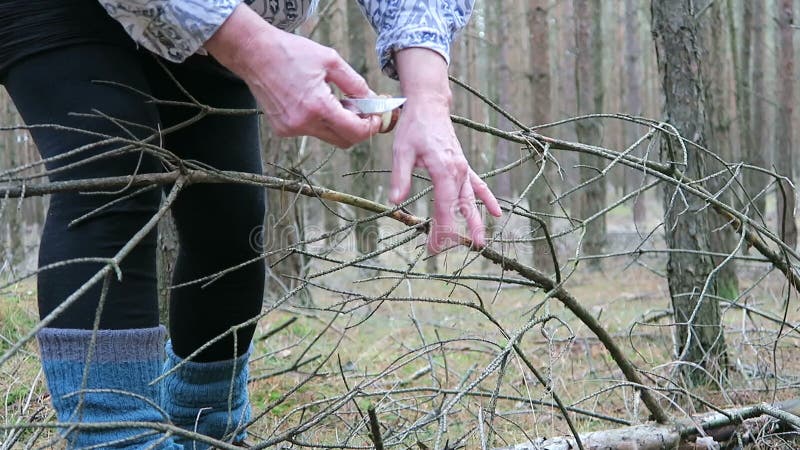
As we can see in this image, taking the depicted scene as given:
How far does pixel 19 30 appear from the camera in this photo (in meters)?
1.23

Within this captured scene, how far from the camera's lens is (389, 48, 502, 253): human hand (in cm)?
113

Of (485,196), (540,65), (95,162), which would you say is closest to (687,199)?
(485,196)

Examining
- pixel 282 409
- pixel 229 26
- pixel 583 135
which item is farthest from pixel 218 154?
pixel 583 135

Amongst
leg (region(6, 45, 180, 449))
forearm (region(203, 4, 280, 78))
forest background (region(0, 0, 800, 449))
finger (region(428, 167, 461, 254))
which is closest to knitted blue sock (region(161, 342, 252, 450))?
forest background (region(0, 0, 800, 449))

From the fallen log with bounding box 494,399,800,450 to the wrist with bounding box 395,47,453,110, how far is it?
80 cm

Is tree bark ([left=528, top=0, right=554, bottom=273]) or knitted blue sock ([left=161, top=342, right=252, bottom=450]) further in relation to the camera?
tree bark ([left=528, top=0, right=554, bottom=273])

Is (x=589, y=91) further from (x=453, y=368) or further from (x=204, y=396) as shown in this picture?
(x=204, y=396)

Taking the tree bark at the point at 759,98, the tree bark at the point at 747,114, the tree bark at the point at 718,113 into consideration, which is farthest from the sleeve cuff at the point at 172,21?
the tree bark at the point at 759,98

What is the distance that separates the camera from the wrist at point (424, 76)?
1.18m

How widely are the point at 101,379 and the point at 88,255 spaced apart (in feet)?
0.67

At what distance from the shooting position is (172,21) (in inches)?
42.6

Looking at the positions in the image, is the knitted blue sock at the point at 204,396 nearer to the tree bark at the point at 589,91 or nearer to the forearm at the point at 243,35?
the forearm at the point at 243,35

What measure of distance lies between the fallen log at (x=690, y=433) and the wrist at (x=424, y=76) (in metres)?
0.80

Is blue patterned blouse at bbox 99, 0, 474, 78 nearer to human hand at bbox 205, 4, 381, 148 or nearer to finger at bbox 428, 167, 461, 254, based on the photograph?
human hand at bbox 205, 4, 381, 148
